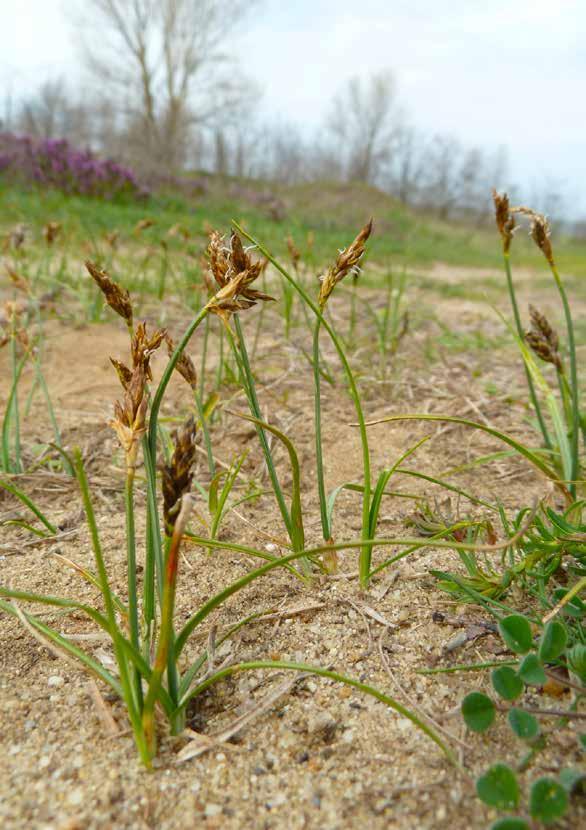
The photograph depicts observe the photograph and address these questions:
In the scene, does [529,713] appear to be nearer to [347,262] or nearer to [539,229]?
[347,262]

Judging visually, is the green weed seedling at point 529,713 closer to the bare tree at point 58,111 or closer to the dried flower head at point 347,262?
the dried flower head at point 347,262

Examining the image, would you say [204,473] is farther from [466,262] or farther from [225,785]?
[466,262]

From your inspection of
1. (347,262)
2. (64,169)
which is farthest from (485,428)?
(64,169)

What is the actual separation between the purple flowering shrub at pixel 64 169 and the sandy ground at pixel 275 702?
8.23 m

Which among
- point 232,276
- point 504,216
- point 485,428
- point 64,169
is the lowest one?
point 485,428

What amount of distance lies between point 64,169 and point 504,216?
8.96 m

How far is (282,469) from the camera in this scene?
61.4 inches

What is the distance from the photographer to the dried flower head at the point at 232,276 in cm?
66

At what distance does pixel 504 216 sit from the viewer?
121 centimetres

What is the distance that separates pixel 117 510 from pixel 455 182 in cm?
3853

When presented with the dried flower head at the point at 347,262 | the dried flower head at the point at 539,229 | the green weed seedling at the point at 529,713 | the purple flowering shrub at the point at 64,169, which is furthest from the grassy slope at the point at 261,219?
the green weed seedling at the point at 529,713

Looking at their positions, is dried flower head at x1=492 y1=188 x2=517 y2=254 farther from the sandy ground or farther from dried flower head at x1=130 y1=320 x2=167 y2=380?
dried flower head at x1=130 y1=320 x2=167 y2=380

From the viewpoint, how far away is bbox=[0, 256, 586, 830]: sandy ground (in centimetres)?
66

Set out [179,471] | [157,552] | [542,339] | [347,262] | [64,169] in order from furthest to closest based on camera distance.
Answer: [64,169]
[542,339]
[347,262]
[157,552]
[179,471]
